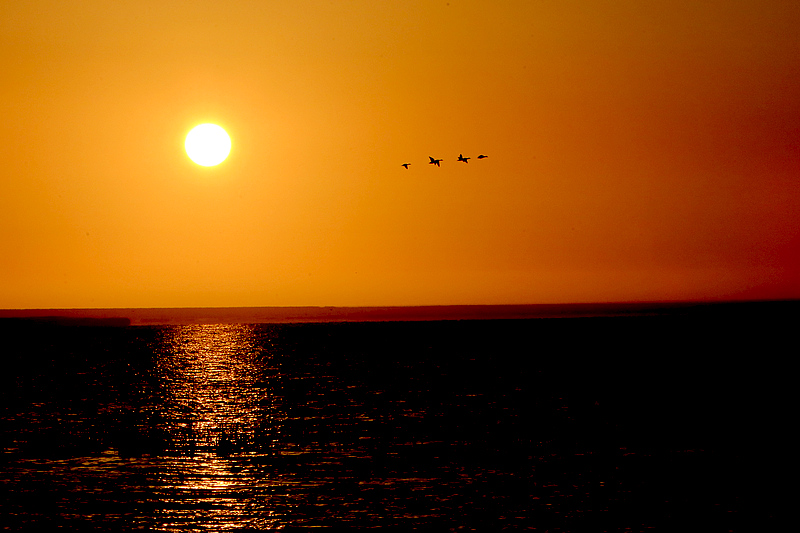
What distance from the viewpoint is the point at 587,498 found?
27.8 meters

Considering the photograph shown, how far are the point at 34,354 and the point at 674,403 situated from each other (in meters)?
120

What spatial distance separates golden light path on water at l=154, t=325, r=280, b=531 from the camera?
25531 millimetres

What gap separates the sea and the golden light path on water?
18 cm

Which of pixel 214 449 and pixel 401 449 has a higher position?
pixel 214 449

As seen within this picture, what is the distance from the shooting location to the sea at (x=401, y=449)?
25922mm

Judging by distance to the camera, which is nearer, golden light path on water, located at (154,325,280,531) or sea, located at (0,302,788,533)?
golden light path on water, located at (154,325,280,531)

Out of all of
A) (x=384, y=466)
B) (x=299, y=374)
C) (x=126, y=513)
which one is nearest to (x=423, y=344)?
(x=299, y=374)

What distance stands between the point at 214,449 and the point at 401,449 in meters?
12.3

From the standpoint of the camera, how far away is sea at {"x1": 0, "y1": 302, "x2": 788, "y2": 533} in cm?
2592

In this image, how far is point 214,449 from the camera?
37938 mm

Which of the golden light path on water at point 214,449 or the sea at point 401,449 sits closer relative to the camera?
the golden light path on water at point 214,449

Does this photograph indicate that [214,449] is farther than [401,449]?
Yes

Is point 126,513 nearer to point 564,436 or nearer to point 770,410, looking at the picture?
point 564,436

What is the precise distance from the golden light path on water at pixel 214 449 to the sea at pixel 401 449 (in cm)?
18
